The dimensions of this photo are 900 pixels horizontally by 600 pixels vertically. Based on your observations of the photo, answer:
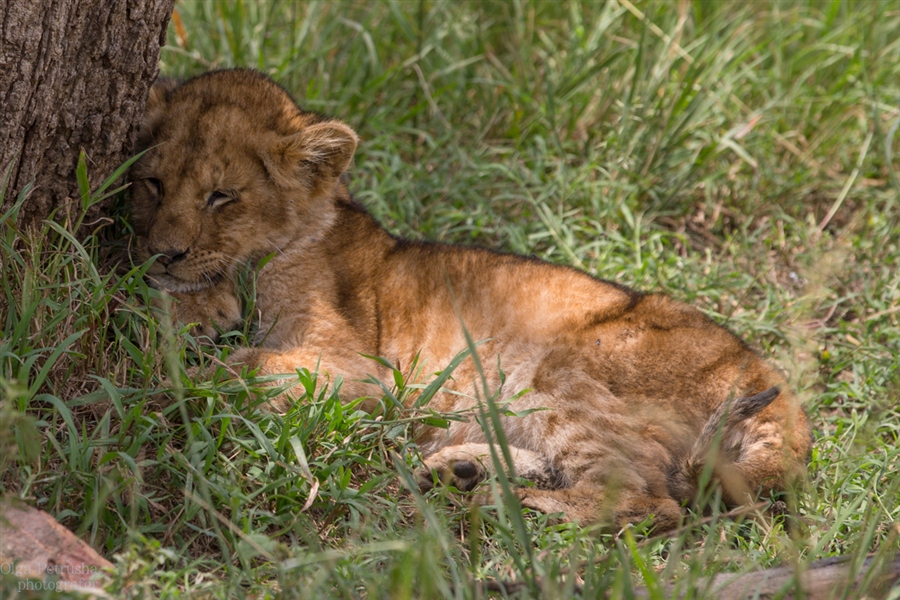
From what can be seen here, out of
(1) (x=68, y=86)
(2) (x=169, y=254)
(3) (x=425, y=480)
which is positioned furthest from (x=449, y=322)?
(1) (x=68, y=86)

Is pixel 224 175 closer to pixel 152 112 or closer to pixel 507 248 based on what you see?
pixel 152 112

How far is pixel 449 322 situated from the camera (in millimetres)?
4133

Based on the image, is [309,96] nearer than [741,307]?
No

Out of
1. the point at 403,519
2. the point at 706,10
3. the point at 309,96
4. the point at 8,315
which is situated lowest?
the point at 403,519

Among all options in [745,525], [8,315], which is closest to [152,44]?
[8,315]

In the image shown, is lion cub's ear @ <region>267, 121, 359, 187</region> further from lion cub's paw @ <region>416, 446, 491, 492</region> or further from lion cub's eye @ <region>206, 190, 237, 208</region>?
lion cub's paw @ <region>416, 446, 491, 492</region>

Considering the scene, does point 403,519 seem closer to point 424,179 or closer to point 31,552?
point 31,552

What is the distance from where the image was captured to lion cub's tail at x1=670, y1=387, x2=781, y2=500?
3.41 metres

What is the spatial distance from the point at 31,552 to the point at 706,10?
5.65m

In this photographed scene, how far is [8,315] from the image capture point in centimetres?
323

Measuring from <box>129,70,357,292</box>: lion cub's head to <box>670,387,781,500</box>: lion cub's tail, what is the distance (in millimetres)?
1988

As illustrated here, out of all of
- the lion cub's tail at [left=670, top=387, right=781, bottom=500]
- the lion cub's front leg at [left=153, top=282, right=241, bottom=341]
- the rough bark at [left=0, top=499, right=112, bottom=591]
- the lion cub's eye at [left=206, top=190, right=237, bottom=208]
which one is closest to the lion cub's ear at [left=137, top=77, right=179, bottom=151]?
the lion cub's eye at [left=206, top=190, right=237, bottom=208]

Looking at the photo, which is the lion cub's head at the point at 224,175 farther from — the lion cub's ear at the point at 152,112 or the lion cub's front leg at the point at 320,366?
the lion cub's front leg at the point at 320,366

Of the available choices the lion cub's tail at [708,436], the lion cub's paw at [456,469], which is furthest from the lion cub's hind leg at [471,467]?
the lion cub's tail at [708,436]
